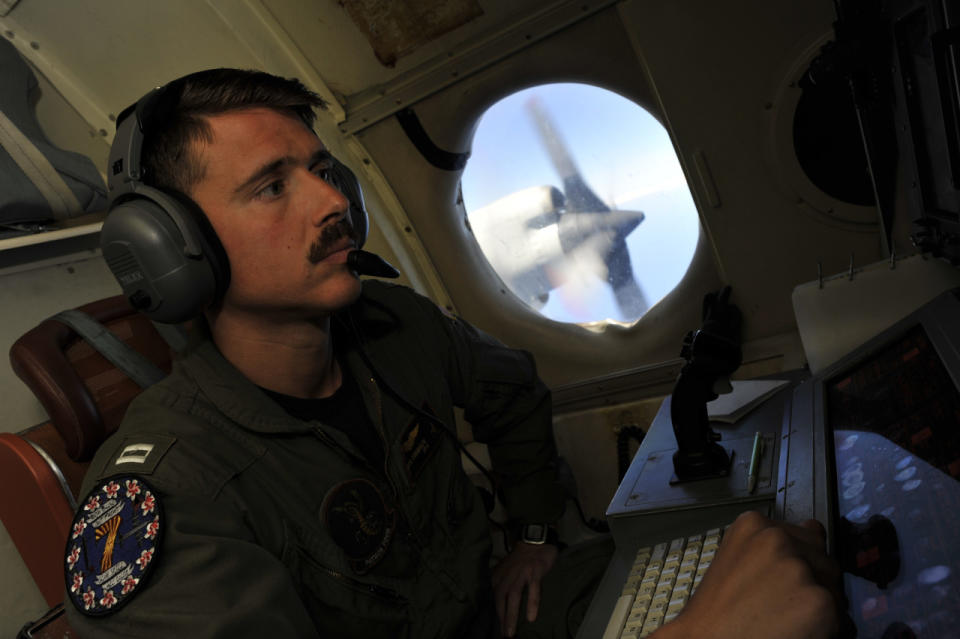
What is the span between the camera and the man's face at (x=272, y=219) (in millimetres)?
1297

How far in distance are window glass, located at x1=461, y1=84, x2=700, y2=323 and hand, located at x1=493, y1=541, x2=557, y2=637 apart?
954mm

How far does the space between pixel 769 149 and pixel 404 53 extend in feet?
3.47

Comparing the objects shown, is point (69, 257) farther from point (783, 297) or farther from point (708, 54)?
point (783, 297)

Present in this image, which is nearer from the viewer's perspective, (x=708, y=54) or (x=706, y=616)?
(x=706, y=616)

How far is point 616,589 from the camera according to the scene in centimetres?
103

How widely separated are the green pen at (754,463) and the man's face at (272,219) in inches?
29.9

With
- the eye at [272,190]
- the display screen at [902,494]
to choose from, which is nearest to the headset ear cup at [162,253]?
the eye at [272,190]

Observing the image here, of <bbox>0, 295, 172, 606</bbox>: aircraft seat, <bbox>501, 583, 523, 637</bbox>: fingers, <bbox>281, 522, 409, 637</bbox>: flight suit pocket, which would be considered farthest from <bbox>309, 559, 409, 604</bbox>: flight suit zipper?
<bbox>0, 295, 172, 606</bbox>: aircraft seat

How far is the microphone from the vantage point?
1.29 metres

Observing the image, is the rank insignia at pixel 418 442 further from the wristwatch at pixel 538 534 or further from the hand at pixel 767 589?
the hand at pixel 767 589

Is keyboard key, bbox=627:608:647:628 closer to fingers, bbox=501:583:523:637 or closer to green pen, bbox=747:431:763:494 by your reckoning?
green pen, bbox=747:431:763:494

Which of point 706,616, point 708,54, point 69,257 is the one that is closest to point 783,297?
point 708,54

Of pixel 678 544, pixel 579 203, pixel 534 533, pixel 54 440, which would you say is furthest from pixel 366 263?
pixel 579 203

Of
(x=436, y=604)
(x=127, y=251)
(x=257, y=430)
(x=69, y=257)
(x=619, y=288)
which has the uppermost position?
(x=69, y=257)
